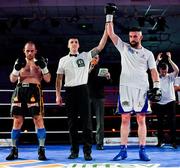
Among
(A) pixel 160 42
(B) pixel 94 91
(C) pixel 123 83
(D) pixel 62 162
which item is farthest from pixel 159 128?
(A) pixel 160 42

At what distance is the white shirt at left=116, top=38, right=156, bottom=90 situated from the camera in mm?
3723

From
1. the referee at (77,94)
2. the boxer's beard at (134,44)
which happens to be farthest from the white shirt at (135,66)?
the referee at (77,94)

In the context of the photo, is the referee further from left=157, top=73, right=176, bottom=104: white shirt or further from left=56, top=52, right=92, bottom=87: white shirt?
left=157, top=73, right=176, bottom=104: white shirt

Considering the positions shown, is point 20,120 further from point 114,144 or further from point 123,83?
point 114,144

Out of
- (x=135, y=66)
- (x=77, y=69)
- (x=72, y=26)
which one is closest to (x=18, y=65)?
(x=77, y=69)

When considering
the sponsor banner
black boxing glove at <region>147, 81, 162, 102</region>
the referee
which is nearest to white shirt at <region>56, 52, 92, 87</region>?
the referee

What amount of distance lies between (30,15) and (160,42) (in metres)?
5.74

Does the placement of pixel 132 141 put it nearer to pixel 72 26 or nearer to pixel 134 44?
pixel 134 44

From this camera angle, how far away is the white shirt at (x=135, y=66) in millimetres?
3723

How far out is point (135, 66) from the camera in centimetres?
373

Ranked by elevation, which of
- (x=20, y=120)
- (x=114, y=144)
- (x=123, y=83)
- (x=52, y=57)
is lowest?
(x=114, y=144)

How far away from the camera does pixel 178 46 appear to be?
1484cm

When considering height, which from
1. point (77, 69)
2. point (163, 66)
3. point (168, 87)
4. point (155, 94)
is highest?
point (163, 66)

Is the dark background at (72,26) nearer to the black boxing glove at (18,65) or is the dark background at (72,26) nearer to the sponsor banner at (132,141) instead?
the sponsor banner at (132,141)
